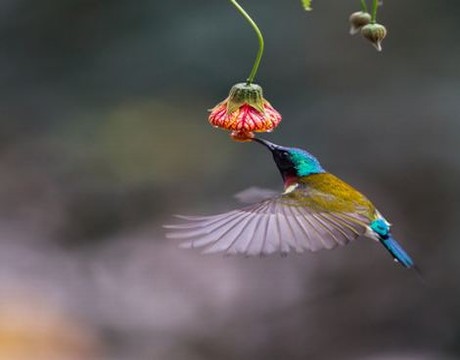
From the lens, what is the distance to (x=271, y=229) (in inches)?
97.0

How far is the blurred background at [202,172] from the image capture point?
19.3ft

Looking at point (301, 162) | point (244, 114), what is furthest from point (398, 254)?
point (244, 114)

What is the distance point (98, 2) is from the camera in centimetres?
710

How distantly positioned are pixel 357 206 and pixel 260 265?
344 centimetres

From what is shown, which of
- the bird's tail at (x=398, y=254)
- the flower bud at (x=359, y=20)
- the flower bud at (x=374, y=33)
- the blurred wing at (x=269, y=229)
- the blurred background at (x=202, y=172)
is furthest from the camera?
the blurred background at (x=202, y=172)

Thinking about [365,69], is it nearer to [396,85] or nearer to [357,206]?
[396,85]

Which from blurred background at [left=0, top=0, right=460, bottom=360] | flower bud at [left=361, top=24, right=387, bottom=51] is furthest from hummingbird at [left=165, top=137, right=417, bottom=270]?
blurred background at [left=0, top=0, right=460, bottom=360]

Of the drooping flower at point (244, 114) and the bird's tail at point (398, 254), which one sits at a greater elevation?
the drooping flower at point (244, 114)

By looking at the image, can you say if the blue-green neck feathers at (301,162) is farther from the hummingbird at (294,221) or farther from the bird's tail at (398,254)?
the bird's tail at (398,254)

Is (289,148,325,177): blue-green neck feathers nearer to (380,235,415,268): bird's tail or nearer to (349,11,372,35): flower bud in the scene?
(380,235,415,268): bird's tail

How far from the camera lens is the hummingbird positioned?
2289 millimetres

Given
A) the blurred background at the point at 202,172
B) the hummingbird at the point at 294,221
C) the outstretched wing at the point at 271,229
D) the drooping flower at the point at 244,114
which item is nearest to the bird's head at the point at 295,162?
the hummingbird at the point at 294,221

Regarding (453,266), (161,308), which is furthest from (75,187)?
(453,266)

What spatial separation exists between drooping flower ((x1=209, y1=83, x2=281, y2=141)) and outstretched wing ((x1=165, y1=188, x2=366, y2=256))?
0.21 meters
